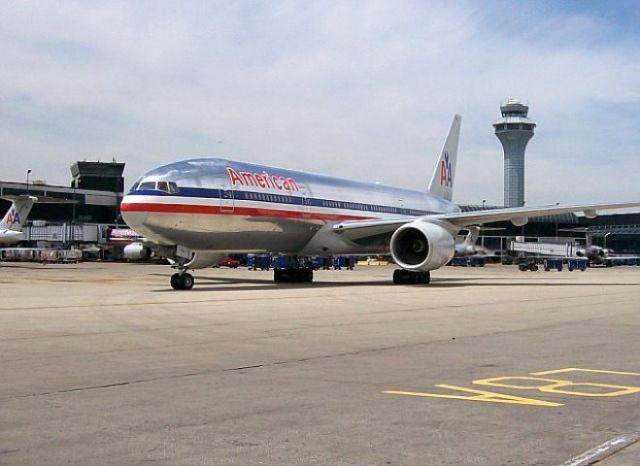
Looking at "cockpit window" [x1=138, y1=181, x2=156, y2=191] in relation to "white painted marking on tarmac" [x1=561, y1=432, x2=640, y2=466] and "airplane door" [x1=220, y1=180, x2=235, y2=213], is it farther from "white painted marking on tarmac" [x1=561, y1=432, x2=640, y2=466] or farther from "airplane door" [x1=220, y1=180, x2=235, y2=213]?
Result: "white painted marking on tarmac" [x1=561, y1=432, x2=640, y2=466]

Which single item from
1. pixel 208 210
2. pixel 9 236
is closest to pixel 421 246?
pixel 208 210

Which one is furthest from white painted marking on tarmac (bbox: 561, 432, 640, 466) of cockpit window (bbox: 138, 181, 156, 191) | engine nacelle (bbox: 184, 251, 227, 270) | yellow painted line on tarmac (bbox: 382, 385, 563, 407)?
engine nacelle (bbox: 184, 251, 227, 270)

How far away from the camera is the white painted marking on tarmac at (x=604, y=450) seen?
5.25 metres

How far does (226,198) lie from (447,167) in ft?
70.2

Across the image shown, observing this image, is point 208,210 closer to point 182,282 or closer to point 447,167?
point 182,282

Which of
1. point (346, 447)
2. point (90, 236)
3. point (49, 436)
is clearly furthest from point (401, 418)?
point (90, 236)

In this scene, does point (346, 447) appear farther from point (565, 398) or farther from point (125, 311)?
point (125, 311)

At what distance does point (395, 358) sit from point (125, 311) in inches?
344

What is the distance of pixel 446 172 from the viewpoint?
45031 mm

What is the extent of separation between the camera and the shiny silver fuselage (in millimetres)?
25359

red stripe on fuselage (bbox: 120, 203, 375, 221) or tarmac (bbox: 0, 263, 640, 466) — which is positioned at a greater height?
red stripe on fuselage (bbox: 120, 203, 375, 221)

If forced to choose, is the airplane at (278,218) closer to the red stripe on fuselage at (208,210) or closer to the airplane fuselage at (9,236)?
the red stripe on fuselage at (208,210)

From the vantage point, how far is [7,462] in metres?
5.25

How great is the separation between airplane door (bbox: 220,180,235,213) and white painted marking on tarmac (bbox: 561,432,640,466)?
70.2 ft
